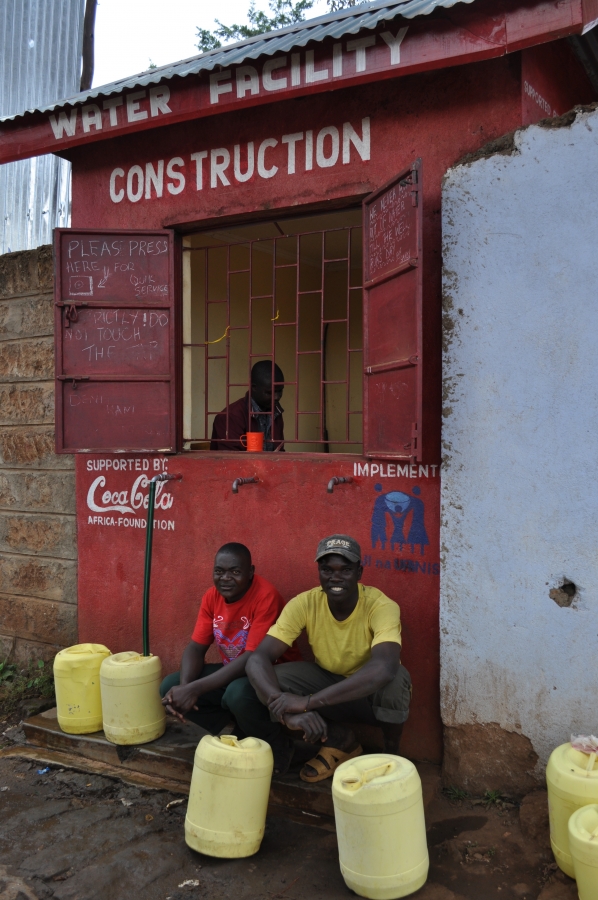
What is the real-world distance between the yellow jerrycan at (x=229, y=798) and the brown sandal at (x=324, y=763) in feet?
1.51

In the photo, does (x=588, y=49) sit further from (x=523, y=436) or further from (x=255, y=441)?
(x=255, y=441)

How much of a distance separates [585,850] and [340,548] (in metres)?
1.41

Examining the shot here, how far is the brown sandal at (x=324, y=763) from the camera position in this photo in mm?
3398

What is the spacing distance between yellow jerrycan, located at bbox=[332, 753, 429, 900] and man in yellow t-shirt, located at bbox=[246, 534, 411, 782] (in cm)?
42

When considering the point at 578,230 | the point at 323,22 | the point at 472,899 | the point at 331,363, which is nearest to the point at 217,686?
the point at 472,899

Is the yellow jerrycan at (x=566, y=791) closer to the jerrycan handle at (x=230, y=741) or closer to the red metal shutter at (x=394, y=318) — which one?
the jerrycan handle at (x=230, y=741)

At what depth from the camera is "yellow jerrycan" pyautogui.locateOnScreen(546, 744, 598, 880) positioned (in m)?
2.61

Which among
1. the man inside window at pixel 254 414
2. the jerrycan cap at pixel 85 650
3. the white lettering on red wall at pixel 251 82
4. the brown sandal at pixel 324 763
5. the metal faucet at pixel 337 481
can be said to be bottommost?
the brown sandal at pixel 324 763

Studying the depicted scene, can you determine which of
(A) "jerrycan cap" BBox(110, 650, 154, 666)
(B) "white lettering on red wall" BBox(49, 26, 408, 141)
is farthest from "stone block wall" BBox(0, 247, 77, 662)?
(A) "jerrycan cap" BBox(110, 650, 154, 666)

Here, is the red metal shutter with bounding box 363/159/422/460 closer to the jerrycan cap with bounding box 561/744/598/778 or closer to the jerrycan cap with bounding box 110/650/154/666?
the jerrycan cap with bounding box 561/744/598/778

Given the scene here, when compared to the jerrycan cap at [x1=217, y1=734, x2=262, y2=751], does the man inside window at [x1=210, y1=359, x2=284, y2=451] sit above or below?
above

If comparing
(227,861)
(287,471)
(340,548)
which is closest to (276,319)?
(287,471)

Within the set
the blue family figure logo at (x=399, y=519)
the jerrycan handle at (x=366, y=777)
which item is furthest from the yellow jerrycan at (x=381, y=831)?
the blue family figure logo at (x=399, y=519)

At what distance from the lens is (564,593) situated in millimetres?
3113
